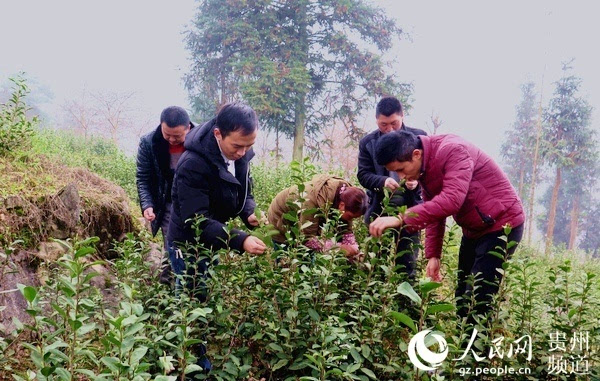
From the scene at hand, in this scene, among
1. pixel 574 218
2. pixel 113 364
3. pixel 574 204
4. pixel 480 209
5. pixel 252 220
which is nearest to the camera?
pixel 113 364

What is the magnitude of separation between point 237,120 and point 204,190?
0.43 metres

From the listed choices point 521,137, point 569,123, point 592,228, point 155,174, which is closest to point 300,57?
point 569,123

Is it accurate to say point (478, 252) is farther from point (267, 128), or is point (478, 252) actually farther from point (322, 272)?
point (267, 128)

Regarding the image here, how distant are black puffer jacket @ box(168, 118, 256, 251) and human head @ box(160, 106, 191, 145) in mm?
876

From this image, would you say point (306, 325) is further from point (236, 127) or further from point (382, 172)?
point (382, 172)

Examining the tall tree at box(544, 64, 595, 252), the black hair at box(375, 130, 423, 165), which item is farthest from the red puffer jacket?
the tall tree at box(544, 64, 595, 252)

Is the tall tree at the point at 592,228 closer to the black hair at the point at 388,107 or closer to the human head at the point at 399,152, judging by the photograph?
the black hair at the point at 388,107

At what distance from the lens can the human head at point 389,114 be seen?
3906 mm

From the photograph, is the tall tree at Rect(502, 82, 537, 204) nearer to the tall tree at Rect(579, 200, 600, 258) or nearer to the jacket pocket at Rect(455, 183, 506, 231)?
the tall tree at Rect(579, 200, 600, 258)

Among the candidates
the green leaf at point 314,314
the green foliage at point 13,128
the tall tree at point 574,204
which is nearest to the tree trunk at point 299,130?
the tall tree at point 574,204

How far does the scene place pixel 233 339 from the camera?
2.24 m

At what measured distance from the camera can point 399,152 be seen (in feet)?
8.79

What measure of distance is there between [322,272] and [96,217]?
140 inches

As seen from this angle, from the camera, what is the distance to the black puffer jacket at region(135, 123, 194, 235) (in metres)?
3.77
